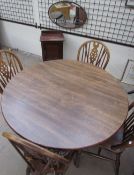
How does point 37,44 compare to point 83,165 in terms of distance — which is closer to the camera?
point 83,165

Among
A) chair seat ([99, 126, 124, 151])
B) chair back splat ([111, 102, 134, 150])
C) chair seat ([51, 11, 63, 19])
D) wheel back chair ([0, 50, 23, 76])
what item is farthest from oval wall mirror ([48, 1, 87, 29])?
chair seat ([99, 126, 124, 151])

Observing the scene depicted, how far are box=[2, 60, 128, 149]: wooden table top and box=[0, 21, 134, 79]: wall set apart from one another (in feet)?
3.85

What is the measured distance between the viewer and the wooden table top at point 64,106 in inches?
50.2

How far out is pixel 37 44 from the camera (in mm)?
3600

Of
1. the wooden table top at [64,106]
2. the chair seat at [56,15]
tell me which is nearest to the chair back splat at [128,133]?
the wooden table top at [64,106]

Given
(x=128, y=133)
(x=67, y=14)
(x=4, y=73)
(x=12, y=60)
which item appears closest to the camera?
(x=128, y=133)

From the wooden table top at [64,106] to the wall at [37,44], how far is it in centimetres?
117

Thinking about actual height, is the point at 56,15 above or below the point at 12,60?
above

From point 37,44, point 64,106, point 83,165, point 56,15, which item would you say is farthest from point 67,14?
point 83,165

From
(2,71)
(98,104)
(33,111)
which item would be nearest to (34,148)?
(33,111)

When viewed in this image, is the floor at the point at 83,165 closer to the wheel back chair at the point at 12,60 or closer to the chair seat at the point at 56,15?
the wheel back chair at the point at 12,60

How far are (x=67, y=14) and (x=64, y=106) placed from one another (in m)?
2.02

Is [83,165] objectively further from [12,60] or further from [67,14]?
[67,14]

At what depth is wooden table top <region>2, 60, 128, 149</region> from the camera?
4.18 feet
